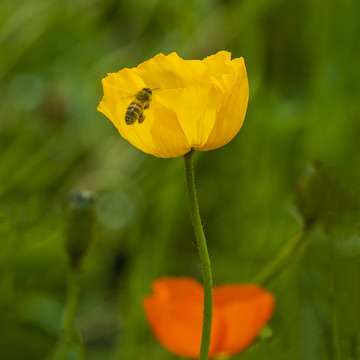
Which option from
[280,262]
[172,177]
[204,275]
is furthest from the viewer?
[172,177]

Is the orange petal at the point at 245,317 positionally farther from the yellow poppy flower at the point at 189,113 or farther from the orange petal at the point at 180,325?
the yellow poppy flower at the point at 189,113

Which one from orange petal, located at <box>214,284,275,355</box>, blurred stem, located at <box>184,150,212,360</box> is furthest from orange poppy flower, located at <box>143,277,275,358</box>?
blurred stem, located at <box>184,150,212,360</box>

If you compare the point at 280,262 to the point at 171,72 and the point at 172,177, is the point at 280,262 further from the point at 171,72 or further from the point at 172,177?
the point at 172,177

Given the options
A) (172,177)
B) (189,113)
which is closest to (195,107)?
(189,113)

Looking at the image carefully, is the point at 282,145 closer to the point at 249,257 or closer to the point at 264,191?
the point at 264,191

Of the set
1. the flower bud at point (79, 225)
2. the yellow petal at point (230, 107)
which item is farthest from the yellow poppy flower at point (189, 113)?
the flower bud at point (79, 225)

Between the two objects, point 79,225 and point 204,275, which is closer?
point 204,275
